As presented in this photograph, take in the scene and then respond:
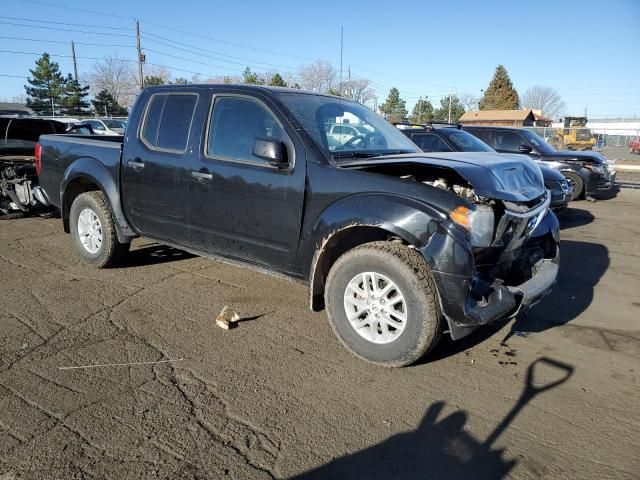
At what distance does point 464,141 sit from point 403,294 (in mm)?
6895

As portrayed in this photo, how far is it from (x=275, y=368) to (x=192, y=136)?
2274 mm

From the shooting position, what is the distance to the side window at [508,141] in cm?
1167

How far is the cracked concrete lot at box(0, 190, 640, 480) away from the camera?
A: 2.55 m

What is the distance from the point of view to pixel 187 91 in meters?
4.79

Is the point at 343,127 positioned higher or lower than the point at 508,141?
higher

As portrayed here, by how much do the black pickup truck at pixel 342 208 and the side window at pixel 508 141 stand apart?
7.62 m

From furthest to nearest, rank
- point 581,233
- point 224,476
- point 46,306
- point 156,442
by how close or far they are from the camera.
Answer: point 581,233
point 46,306
point 156,442
point 224,476

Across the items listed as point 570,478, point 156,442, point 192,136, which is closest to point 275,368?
point 156,442

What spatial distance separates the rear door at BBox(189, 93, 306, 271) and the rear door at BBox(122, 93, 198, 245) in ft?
0.57

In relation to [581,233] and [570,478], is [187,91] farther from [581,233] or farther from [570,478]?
[581,233]

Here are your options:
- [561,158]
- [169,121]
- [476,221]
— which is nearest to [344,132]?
[476,221]

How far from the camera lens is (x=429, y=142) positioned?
9.58 m

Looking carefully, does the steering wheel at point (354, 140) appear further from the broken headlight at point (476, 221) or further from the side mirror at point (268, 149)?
the broken headlight at point (476, 221)

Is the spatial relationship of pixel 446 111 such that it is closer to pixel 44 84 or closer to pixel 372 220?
pixel 44 84
